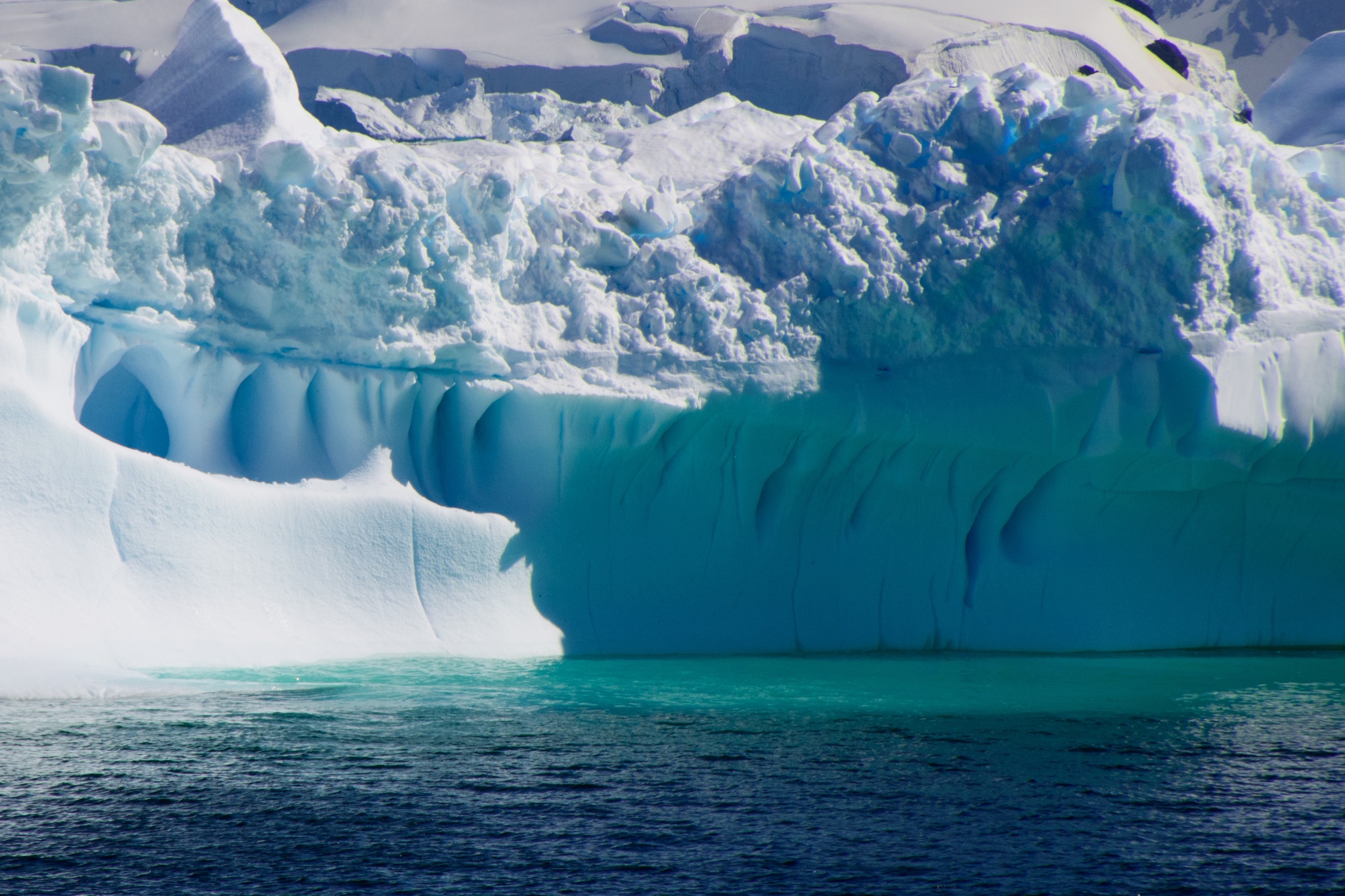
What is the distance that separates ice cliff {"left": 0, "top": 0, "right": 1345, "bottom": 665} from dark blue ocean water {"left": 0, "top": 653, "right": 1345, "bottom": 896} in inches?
42.0

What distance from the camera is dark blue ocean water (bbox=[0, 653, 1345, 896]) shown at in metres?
2.43

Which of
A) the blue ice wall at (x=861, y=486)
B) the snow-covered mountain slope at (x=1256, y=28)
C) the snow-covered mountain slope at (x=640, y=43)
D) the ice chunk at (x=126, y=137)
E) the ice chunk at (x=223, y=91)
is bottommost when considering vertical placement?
the blue ice wall at (x=861, y=486)

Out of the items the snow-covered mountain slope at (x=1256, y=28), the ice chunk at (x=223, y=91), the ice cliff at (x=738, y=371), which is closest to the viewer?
the ice cliff at (x=738, y=371)

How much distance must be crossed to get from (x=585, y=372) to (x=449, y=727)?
2401 mm

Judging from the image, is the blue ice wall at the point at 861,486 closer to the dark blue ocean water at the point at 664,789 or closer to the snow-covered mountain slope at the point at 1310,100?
the dark blue ocean water at the point at 664,789

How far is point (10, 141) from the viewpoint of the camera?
4961 millimetres

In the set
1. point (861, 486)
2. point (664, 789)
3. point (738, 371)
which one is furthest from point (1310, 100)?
point (664, 789)

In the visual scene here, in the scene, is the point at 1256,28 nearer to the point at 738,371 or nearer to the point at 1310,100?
the point at 1310,100

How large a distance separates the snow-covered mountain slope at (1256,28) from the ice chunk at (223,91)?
13547 millimetres

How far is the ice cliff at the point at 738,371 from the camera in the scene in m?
5.44

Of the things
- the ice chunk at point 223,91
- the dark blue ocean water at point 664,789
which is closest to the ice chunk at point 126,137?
the ice chunk at point 223,91

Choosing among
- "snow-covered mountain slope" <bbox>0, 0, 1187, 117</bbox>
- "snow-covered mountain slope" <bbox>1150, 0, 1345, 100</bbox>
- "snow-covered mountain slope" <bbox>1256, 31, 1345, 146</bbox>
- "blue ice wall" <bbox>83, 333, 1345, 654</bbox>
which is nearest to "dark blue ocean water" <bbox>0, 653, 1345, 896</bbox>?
"blue ice wall" <bbox>83, 333, 1345, 654</bbox>

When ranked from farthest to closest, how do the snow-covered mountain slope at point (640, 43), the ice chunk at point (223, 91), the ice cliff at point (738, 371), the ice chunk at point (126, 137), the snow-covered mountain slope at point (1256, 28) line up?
the snow-covered mountain slope at point (1256, 28), the snow-covered mountain slope at point (640, 43), the ice chunk at point (223, 91), the ice cliff at point (738, 371), the ice chunk at point (126, 137)

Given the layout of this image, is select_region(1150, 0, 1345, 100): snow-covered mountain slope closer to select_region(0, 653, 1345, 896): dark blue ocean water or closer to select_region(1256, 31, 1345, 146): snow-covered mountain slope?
select_region(1256, 31, 1345, 146): snow-covered mountain slope
